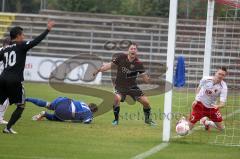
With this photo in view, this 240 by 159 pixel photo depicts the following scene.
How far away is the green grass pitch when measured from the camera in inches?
444

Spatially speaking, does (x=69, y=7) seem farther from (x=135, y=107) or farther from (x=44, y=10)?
(x=135, y=107)

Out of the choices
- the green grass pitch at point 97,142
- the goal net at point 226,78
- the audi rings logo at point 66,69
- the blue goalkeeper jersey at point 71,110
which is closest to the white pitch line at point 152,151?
the green grass pitch at point 97,142

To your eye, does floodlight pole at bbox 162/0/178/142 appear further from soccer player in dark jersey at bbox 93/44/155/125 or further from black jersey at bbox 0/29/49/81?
soccer player in dark jersey at bbox 93/44/155/125

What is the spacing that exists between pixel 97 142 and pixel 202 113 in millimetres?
3442

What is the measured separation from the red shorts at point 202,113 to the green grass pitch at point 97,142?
1.17 feet

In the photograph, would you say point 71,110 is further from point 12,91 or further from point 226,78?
point 226,78

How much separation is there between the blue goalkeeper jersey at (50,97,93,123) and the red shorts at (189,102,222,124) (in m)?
2.60

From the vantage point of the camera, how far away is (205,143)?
534 inches

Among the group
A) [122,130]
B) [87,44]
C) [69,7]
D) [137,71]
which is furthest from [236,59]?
[69,7]

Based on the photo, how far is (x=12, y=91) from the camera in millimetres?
13258

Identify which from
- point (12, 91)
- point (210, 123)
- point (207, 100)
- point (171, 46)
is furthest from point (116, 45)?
point (171, 46)

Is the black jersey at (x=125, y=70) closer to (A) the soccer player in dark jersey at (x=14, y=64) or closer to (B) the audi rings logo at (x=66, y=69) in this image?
(A) the soccer player in dark jersey at (x=14, y=64)

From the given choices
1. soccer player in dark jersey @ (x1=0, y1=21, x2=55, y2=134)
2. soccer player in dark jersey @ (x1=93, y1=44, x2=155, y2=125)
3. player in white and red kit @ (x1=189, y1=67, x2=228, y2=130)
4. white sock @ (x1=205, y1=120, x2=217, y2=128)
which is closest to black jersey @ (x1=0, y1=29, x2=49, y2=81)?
soccer player in dark jersey @ (x1=0, y1=21, x2=55, y2=134)

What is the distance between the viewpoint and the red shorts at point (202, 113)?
15359 millimetres
